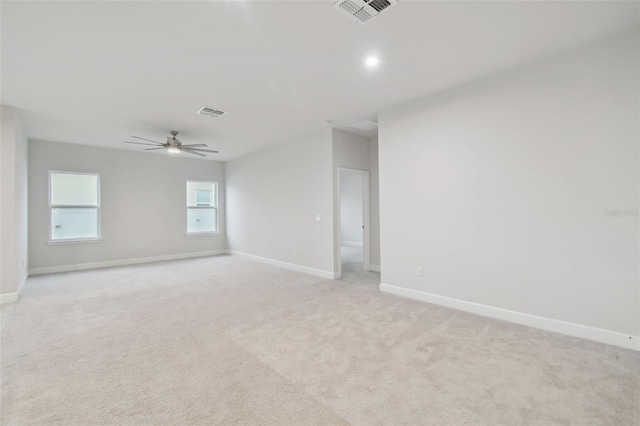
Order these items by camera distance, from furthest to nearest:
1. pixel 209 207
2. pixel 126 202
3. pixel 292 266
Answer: pixel 209 207 < pixel 126 202 < pixel 292 266

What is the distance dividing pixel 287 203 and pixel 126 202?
13.6 ft

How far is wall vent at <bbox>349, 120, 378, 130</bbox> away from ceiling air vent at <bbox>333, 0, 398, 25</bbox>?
2.68m

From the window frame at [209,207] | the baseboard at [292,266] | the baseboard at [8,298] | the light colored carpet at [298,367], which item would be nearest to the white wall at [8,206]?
the baseboard at [8,298]

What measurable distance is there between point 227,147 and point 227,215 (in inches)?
100.0

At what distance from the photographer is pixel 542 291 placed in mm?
2975

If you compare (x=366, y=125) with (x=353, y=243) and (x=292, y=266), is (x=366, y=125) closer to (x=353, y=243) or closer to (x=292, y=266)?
(x=292, y=266)

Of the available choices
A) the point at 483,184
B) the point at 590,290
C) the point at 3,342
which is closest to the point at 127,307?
the point at 3,342

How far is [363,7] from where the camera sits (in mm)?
2176

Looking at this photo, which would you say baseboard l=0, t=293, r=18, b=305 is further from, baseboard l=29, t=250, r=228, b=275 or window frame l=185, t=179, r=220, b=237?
window frame l=185, t=179, r=220, b=237

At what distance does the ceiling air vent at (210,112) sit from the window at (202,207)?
13.3 feet

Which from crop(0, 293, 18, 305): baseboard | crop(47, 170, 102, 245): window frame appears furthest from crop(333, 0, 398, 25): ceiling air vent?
crop(47, 170, 102, 245): window frame

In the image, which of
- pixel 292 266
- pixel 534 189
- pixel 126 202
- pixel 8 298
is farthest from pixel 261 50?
pixel 126 202

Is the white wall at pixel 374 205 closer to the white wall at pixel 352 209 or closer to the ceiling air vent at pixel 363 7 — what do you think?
the ceiling air vent at pixel 363 7

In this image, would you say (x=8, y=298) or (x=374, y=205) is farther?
(x=374, y=205)
